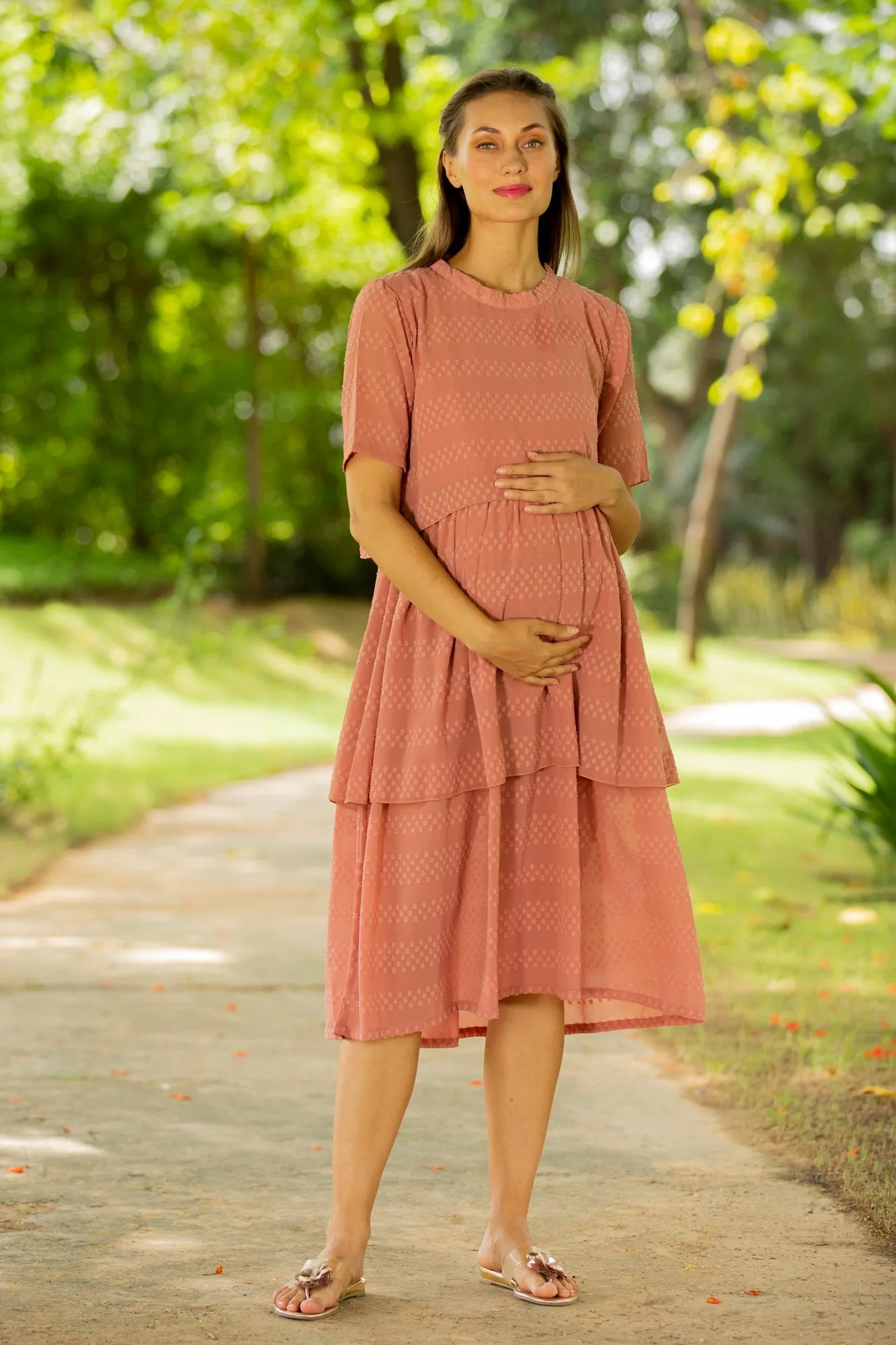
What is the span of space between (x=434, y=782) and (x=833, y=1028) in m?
2.26

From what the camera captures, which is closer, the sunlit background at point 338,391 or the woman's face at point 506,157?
the woman's face at point 506,157

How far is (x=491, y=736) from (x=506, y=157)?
0.97 m

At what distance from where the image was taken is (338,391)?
19594 millimetres

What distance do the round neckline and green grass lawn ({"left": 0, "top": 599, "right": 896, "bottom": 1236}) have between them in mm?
1773

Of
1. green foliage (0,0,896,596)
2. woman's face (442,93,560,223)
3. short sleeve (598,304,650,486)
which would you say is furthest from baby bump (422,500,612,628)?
green foliage (0,0,896,596)

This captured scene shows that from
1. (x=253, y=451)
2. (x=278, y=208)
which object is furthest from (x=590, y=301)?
(x=253, y=451)

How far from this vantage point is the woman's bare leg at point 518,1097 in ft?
9.46

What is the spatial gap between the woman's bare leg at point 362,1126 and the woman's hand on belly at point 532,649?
2.02 ft

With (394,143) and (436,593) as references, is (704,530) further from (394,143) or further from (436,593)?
(436,593)

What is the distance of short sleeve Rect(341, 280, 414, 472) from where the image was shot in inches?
113

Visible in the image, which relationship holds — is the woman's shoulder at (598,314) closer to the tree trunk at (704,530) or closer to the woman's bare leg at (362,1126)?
the woman's bare leg at (362,1126)

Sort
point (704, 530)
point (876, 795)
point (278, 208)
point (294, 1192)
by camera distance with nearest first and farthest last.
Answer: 1. point (294, 1192)
2. point (876, 795)
3. point (278, 208)
4. point (704, 530)

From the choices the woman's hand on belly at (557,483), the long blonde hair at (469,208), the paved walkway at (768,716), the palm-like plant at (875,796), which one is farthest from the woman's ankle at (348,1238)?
the paved walkway at (768,716)

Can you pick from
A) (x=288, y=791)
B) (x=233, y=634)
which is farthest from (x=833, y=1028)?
(x=233, y=634)
